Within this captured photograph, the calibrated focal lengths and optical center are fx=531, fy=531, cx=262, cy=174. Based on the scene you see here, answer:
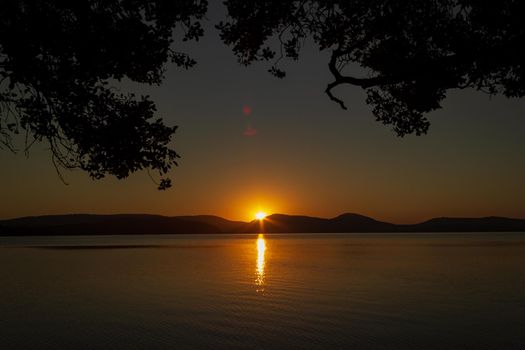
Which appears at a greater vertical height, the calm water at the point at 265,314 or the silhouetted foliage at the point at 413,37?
the silhouetted foliage at the point at 413,37

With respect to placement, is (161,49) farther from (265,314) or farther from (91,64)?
(265,314)

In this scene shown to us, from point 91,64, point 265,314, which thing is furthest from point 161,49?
point 265,314

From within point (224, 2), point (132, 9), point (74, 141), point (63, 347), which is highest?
point (224, 2)

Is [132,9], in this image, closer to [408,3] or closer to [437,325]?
[408,3]

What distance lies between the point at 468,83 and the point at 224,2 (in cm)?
686

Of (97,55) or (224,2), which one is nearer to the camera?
(97,55)

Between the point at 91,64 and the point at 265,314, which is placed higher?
the point at 91,64

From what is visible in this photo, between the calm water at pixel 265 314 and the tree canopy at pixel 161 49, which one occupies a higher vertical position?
the tree canopy at pixel 161 49

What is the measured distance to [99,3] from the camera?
11852 millimetres

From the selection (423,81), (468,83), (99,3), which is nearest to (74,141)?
(99,3)

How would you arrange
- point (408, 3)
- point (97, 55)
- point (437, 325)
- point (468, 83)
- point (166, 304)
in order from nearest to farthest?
point (97, 55) < point (408, 3) < point (468, 83) < point (437, 325) < point (166, 304)

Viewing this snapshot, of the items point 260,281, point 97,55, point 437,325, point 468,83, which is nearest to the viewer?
point 97,55

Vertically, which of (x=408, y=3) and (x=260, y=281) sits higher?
(x=408, y=3)

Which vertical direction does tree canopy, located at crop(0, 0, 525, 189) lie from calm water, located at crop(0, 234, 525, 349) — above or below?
above
